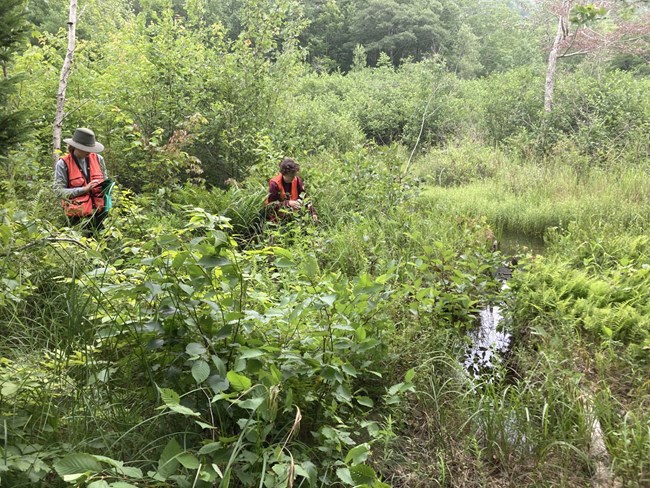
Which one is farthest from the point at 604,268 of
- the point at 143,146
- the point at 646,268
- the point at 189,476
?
the point at 143,146

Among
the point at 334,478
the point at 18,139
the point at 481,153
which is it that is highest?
the point at 18,139

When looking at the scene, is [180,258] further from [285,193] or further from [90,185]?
[285,193]

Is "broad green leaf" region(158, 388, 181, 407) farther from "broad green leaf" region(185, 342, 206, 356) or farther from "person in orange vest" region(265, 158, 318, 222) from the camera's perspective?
"person in orange vest" region(265, 158, 318, 222)

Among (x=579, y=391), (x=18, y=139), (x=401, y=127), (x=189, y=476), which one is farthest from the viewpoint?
(x=401, y=127)

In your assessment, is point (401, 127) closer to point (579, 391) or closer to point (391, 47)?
point (579, 391)

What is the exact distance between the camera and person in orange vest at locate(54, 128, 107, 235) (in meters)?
4.62

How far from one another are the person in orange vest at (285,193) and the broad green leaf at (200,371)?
389cm

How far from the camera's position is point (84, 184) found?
4844 millimetres

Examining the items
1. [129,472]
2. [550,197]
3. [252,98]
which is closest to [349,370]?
[129,472]

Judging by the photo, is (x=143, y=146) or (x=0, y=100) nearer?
(x=0, y=100)

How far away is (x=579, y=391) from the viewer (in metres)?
2.87

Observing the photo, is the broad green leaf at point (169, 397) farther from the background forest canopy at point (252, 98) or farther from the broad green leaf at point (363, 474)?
the background forest canopy at point (252, 98)

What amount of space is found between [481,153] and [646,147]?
11.2ft

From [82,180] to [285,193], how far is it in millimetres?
2327
